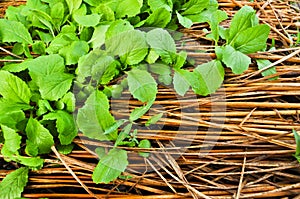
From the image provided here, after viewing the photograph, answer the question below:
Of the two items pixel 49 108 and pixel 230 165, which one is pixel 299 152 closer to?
pixel 230 165

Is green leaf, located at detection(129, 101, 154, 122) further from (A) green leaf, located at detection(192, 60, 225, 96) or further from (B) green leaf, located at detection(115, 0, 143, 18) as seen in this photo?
(B) green leaf, located at detection(115, 0, 143, 18)

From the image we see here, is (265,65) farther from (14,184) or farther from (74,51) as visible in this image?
(14,184)

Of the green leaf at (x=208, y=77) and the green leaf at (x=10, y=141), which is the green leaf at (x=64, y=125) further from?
the green leaf at (x=208, y=77)

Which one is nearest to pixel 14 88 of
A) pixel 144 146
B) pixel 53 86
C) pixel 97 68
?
pixel 53 86

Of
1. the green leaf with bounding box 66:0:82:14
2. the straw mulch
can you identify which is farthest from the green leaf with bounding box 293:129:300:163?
the green leaf with bounding box 66:0:82:14

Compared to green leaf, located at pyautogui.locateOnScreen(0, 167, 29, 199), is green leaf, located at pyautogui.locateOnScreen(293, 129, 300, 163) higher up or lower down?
higher up

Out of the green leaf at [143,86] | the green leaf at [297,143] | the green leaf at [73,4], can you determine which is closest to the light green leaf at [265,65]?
the green leaf at [297,143]

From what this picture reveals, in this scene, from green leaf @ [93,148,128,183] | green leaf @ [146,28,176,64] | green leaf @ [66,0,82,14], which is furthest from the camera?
green leaf @ [66,0,82,14]
